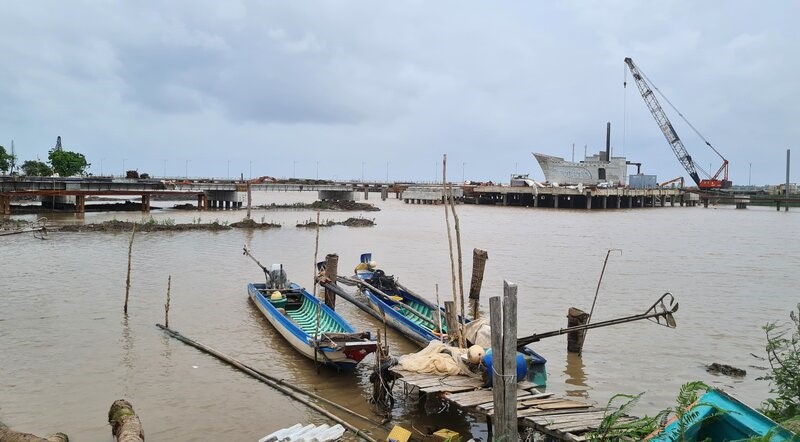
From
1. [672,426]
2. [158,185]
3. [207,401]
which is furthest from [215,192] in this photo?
[672,426]

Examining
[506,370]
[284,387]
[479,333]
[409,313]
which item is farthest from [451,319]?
[409,313]

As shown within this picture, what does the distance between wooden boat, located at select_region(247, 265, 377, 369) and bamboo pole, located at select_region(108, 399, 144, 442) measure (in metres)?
3.27

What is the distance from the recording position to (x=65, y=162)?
66875 millimetres

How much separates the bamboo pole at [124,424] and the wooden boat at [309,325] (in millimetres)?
3266

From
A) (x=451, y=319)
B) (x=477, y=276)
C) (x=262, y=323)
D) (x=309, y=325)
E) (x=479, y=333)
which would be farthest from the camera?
(x=477, y=276)

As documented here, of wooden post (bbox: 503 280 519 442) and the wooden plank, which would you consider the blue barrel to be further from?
wooden post (bbox: 503 280 519 442)

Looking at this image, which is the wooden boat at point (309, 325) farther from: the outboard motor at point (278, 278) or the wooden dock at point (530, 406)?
the wooden dock at point (530, 406)

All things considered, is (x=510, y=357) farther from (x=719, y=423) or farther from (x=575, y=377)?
(x=575, y=377)

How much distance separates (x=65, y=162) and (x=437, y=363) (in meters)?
71.1

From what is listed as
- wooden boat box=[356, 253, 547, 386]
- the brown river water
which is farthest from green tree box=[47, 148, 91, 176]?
wooden boat box=[356, 253, 547, 386]

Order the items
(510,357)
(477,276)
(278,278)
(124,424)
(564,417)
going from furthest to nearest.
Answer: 1. (477,276)
2. (278,278)
3. (124,424)
4. (564,417)
5. (510,357)

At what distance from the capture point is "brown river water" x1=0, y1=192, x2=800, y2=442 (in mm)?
9375

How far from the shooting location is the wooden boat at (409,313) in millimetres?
9648

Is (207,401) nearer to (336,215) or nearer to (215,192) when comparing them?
(336,215)
